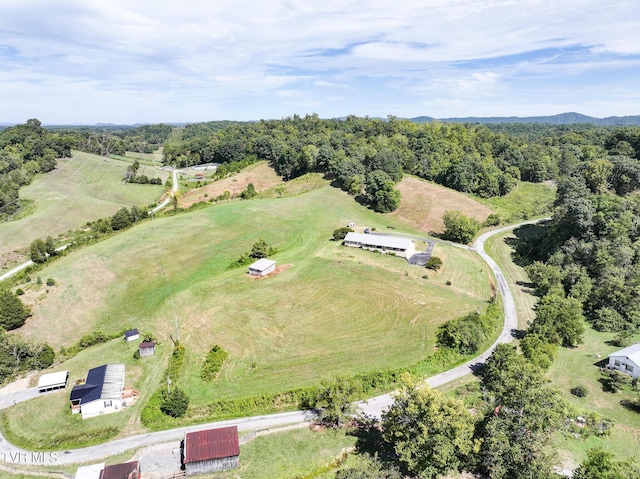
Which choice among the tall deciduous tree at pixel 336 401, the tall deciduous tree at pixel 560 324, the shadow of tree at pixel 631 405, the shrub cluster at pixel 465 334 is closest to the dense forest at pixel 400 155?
the shrub cluster at pixel 465 334

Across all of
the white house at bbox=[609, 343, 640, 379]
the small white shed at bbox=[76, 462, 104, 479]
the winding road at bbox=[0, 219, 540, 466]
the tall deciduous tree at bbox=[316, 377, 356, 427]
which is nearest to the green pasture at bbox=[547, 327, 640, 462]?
the white house at bbox=[609, 343, 640, 379]

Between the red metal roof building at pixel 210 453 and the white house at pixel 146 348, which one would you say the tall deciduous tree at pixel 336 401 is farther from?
the white house at pixel 146 348

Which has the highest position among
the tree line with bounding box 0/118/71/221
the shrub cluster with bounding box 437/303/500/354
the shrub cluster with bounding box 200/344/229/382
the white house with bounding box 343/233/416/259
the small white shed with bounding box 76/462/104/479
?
the tree line with bounding box 0/118/71/221

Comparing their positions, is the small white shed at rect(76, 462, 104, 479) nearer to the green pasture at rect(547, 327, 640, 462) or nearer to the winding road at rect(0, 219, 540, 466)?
the winding road at rect(0, 219, 540, 466)

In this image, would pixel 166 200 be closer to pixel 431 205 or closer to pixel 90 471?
pixel 431 205

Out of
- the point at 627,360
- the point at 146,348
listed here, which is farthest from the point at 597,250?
the point at 146,348

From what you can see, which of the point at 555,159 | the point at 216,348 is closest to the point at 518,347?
the point at 216,348

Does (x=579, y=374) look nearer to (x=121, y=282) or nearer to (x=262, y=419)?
(x=262, y=419)

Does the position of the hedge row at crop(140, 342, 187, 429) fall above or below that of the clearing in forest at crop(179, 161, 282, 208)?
below
